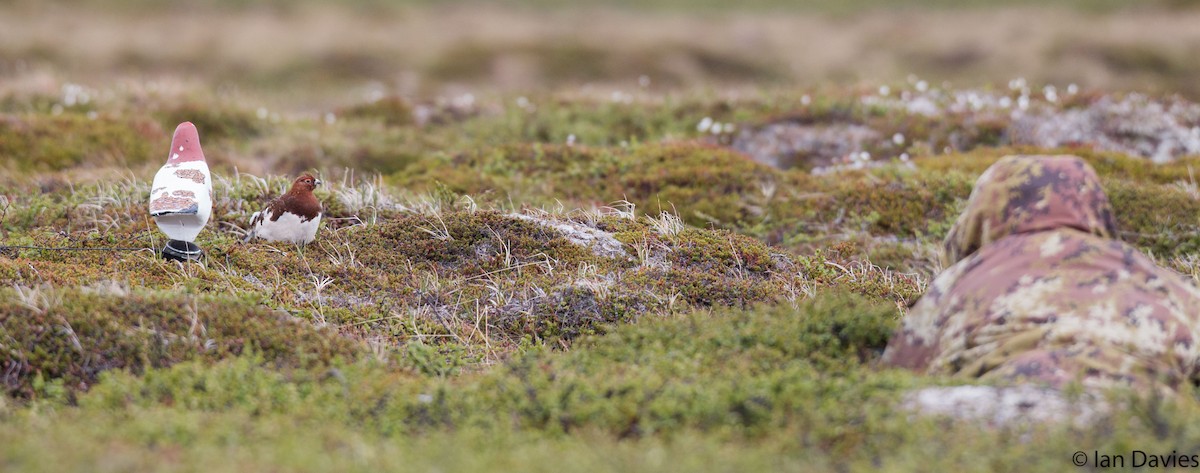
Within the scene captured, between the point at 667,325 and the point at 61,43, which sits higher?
the point at 667,325

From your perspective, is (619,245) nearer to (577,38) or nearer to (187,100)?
(187,100)

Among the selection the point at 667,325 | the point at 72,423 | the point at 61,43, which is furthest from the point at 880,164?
the point at 61,43

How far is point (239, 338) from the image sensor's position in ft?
21.5

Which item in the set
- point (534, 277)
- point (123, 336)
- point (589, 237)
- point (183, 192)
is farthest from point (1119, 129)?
point (123, 336)

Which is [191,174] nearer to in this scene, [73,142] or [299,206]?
[299,206]

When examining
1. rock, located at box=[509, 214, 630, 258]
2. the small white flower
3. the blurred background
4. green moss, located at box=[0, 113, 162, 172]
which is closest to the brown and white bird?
rock, located at box=[509, 214, 630, 258]

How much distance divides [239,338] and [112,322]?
0.74 m

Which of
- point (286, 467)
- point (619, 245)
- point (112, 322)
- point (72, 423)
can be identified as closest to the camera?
point (286, 467)

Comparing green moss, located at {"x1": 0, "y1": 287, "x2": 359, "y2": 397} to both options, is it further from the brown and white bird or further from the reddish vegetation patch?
the brown and white bird

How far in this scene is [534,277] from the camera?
8.28 metres

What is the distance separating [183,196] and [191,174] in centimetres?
27

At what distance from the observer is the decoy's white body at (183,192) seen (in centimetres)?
757

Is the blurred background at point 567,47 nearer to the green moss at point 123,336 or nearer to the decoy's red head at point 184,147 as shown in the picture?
the decoy's red head at point 184,147

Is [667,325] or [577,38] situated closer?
[667,325]
